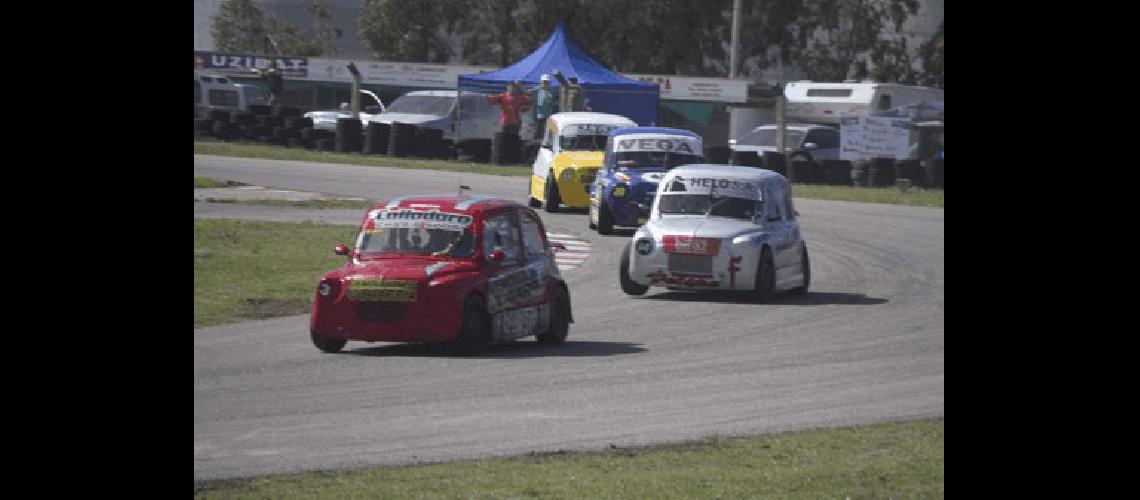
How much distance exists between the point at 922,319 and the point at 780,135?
2117 centimetres

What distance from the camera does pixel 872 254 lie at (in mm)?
26078

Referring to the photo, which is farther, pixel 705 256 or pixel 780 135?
pixel 780 135

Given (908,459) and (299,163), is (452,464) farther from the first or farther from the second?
(299,163)

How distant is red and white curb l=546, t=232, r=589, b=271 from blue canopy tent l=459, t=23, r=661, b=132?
1525 centimetres

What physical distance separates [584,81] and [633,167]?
15684mm

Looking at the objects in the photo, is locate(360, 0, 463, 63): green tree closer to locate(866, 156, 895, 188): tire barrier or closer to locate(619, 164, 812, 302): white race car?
locate(866, 156, 895, 188): tire barrier

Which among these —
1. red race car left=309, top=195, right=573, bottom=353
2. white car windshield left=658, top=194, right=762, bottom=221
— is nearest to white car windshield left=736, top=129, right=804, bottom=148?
white car windshield left=658, top=194, right=762, bottom=221

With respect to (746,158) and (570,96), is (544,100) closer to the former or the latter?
(570,96)

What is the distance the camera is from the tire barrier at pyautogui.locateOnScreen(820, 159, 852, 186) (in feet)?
127

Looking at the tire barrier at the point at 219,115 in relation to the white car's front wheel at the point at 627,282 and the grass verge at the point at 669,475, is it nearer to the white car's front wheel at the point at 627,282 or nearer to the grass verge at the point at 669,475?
the white car's front wheel at the point at 627,282

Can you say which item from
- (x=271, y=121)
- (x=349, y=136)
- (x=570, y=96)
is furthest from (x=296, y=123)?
(x=570, y=96)

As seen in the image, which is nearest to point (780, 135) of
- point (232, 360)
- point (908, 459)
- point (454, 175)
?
point (454, 175)
